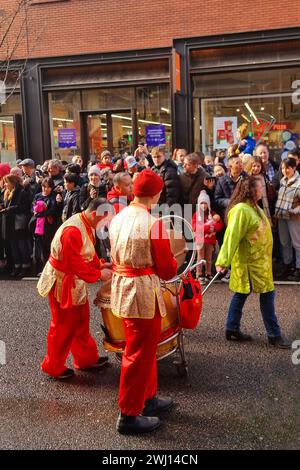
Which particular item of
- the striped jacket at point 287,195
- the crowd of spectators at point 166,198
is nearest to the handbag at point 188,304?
the crowd of spectators at point 166,198

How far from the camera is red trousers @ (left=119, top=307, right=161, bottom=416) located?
359 cm

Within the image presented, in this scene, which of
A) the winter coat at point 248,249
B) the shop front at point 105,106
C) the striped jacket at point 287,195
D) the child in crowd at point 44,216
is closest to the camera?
the winter coat at point 248,249

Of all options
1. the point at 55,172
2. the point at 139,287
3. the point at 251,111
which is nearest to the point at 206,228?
the point at 55,172

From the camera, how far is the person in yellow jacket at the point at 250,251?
4891 millimetres

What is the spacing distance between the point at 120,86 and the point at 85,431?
1146 centimetres

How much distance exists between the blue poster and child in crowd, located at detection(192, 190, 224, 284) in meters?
6.43

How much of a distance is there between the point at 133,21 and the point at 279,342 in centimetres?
1054

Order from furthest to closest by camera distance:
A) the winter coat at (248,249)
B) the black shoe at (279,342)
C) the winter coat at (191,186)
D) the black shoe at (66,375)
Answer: the winter coat at (191,186) → the black shoe at (279,342) → the winter coat at (248,249) → the black shoe at (66,375)

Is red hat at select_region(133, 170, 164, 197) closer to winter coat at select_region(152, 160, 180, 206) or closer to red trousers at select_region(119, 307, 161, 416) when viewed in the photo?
red trousers at select_region(119, 307, 161, 416)

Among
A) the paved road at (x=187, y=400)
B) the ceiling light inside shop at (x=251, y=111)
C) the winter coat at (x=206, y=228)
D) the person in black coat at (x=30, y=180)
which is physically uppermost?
the ceiling light inside shop at (x=251, y=111)

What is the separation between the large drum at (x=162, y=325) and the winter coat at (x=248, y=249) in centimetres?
74

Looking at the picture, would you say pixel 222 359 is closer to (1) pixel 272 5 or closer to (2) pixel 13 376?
(2) pixel 13 376

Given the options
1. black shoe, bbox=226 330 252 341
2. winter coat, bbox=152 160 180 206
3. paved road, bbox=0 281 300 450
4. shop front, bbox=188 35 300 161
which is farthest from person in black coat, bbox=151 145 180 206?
shop front, bbox=188 35 300 161

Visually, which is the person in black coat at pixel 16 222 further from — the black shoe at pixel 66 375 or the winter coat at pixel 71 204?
the black shoe at pixel 66 375
